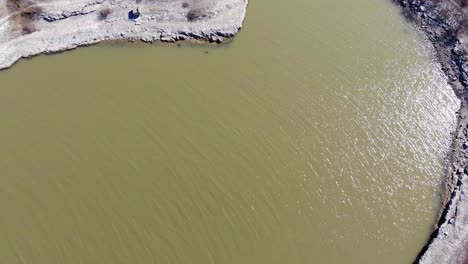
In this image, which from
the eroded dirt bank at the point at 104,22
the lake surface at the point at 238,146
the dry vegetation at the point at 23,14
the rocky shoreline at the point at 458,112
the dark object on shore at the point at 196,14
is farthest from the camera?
the dry vegetation at the point at 23,14

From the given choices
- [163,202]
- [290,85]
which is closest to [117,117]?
[163,202]

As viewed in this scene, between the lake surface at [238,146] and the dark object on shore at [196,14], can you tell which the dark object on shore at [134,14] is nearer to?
the lake surface at [238,146]

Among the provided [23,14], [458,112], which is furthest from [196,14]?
[458,112]

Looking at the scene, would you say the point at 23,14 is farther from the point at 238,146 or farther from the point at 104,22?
the point at 238,146

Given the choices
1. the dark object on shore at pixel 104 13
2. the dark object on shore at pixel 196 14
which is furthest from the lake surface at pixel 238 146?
the dark object on shore at pixel 104 13

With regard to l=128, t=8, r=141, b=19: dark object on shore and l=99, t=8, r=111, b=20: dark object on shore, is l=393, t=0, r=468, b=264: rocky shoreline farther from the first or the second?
l=99, t=8, r=111, b=20: dark object on shore

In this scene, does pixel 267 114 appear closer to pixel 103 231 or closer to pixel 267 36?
pixel 267 36
